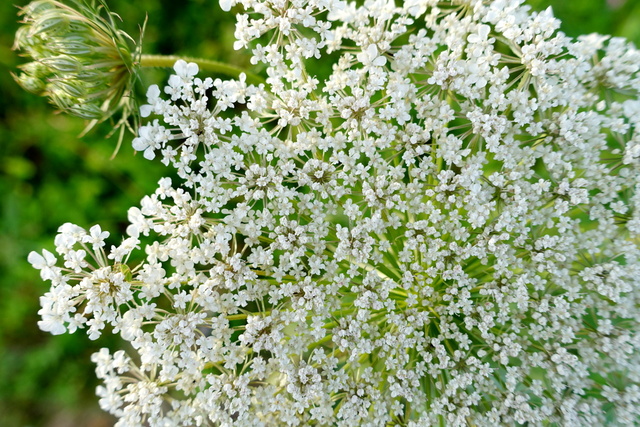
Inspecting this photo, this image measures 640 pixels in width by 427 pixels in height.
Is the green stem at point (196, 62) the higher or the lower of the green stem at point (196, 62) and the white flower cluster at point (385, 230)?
the higher

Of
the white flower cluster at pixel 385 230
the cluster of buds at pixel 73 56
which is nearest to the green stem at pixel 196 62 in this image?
the cluster of buds at pixel 73 56

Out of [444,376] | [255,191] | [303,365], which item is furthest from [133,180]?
[444,376]

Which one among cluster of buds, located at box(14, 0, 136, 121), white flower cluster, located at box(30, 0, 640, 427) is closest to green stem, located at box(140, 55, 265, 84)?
cluster of buds, located at box(14, 0, 136, 121)

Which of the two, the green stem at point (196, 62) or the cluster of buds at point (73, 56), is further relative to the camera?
the green stem at point (196, 62)

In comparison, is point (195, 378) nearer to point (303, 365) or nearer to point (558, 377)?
point (303, 365)

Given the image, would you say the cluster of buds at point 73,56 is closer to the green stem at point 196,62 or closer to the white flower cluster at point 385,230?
the green stem at point 196,62

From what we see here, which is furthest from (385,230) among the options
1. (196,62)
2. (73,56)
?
(73,56)

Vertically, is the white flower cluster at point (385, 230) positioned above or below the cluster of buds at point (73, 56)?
below
